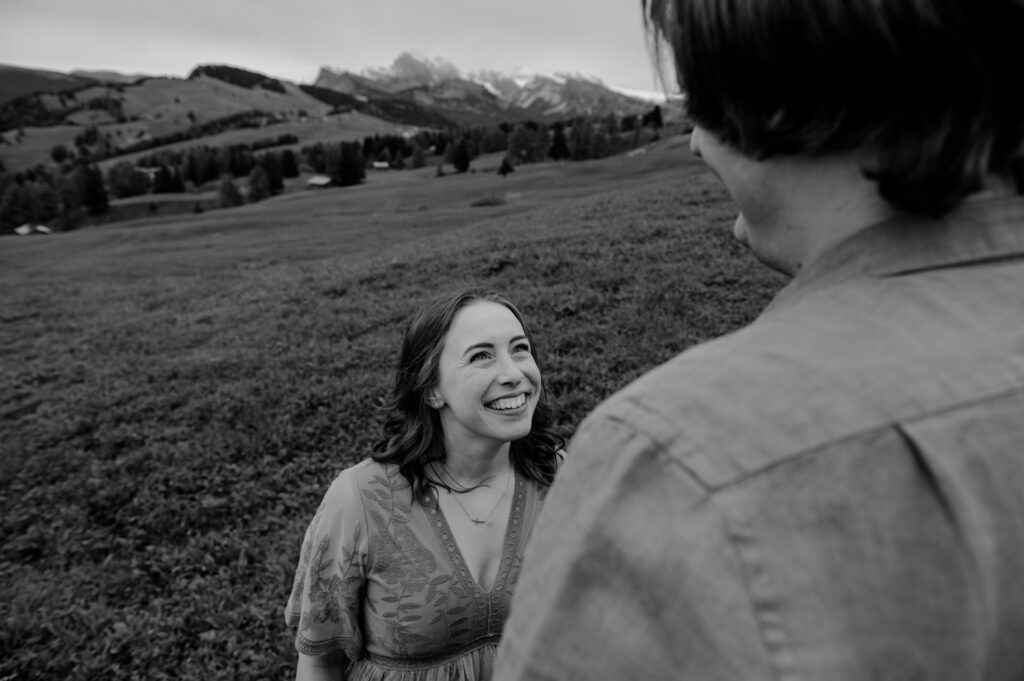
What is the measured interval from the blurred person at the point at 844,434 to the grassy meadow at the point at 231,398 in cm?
494

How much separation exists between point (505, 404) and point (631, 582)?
2284mm

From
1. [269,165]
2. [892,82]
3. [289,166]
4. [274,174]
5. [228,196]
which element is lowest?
[228,196]

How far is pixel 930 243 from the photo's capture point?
0.99 m

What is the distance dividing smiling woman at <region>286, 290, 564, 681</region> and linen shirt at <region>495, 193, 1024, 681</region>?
2.03m

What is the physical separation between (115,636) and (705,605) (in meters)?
5.97

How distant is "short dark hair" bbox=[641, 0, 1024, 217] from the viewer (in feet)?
3.08

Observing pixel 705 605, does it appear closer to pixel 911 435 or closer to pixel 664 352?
pixel 911 435

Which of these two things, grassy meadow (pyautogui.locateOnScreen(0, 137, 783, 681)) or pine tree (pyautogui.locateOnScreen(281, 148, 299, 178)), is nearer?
grassy meadow (pyautogui.locateOnScreen(0, 137, 783, 681))

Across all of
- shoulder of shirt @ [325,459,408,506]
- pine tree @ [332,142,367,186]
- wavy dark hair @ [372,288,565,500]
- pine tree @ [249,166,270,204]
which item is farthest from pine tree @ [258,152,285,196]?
shoulder of shirt @ [325,459,408,506]

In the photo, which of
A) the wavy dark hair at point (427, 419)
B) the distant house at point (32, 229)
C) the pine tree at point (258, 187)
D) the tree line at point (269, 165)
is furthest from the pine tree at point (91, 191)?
the wavy dark hair at point (427, 419)

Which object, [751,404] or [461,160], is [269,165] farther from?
[751,404]

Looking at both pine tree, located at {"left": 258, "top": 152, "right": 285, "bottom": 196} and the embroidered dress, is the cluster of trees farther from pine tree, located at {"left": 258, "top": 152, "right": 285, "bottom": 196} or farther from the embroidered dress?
the embroidered dress

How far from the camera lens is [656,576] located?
811 millimetres

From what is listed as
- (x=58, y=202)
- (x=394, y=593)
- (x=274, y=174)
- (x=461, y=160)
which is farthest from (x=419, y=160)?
(x=394, y=593)
